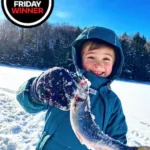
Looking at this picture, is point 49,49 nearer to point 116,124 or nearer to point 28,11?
point 28,11

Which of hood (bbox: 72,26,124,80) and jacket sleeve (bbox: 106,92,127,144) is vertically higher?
hood (bbox: 72,26,124,80)

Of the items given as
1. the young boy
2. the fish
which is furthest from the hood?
the fish

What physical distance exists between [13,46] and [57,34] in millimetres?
6403

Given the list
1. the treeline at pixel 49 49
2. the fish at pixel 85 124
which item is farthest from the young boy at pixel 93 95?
the treeline at pixel 49 49

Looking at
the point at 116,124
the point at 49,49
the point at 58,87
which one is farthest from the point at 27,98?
the point at 49,49

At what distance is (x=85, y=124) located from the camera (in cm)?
164

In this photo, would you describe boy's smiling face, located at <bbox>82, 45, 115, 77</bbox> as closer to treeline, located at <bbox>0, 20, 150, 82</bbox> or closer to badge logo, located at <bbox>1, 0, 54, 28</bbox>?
badge logo, located at <bbox>1, 0, 54, 28</bbox>

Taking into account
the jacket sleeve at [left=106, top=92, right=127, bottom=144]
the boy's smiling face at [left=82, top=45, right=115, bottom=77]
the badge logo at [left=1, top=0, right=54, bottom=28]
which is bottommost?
the jacket sleeve at [left=106, top=92, right=127, bottom=144]

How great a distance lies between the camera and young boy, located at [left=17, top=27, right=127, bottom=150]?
210cm

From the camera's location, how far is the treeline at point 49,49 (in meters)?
36.3

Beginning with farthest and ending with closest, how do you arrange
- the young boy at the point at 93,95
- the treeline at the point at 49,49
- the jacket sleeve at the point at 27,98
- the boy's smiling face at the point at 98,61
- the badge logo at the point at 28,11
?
1. the treeline at the point at 49,49
2. the badge logo at the point at 28,11
3. the boy's smiling face at the point at 98,61
4. the young boy at the point at 93,95
5. the jacket sleeve at the point at 27,98

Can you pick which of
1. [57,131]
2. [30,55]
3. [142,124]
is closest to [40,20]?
[57,131]

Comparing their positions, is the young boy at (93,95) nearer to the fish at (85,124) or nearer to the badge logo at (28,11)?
the fish at (85,124)

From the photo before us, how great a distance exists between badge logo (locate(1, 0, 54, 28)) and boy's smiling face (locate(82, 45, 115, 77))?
104 centimetres
